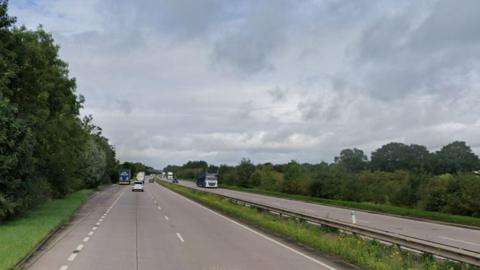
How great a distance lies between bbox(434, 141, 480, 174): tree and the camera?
97938mm

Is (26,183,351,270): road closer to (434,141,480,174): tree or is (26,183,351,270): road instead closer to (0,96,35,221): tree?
(0,96,35,221): tree

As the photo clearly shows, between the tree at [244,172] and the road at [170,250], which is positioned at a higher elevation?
the tree at [244,172]

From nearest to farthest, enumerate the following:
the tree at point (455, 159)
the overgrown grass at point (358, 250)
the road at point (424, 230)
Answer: the overgrown grass at point (358, 250), the road at point (424, 230), the tree at point (455, 159)

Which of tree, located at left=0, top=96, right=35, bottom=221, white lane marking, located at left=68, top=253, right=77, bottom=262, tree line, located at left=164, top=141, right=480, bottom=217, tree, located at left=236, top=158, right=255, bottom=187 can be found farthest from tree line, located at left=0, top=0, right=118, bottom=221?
tree, located at left=236, top=158, right=255, bottom=187

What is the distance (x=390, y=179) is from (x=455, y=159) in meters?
41.3

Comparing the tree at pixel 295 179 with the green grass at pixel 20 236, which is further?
the tree at pixel 295 179

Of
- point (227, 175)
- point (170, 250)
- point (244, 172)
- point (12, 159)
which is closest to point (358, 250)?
point (170, 250)

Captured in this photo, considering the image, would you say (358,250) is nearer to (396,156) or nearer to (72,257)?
(72,257)

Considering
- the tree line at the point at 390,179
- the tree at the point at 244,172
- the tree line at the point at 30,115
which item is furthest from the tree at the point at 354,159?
the tree line at the point at 30,115

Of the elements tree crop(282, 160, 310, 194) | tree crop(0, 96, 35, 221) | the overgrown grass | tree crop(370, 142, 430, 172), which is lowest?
the overgrown grass

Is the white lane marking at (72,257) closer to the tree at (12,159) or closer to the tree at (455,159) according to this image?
the tree at (12,159)

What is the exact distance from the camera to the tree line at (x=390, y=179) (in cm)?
3988

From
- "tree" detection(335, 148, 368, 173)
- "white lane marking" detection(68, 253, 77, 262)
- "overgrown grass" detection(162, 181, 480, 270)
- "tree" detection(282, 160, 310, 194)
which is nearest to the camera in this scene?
"overgrown grass" detection(162, 181, 480, 270)

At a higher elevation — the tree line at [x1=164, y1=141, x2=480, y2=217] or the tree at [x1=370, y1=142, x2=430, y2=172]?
the tree at [x1=370, y1=142, x2=430, y2=172]
